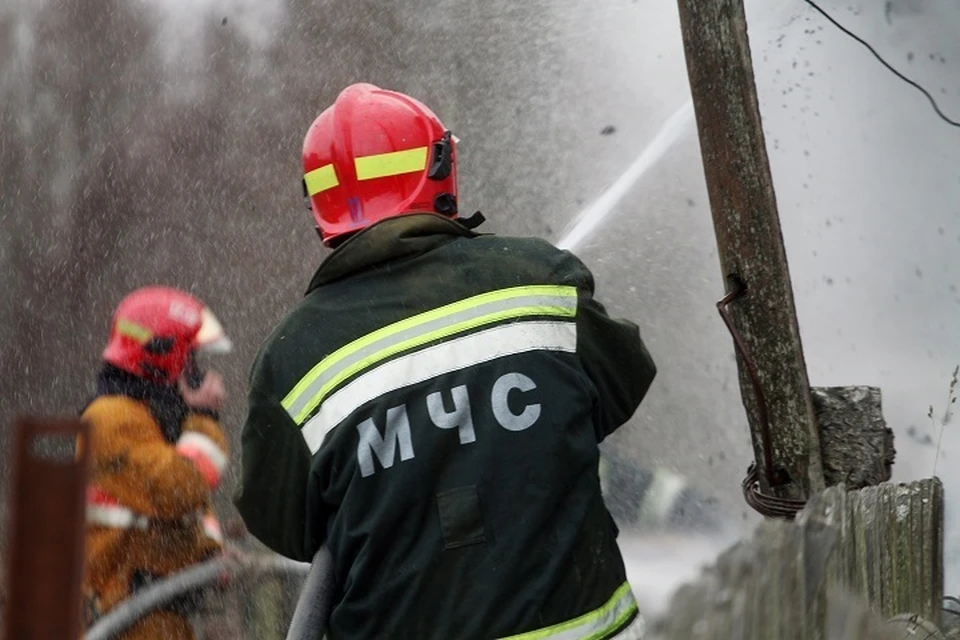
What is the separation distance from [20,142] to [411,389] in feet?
25.6

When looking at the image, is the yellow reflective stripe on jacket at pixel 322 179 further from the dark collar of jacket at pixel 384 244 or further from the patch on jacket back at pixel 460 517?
the patch on jacket back at pixel 460 517

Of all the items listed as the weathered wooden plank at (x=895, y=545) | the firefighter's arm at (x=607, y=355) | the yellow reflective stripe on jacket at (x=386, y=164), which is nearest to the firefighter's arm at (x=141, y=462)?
the yellow reflective stripe on jacket at (x=386, y=164)

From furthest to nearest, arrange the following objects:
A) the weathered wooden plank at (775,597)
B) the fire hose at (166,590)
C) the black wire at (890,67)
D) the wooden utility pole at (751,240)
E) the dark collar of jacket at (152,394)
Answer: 1. the black wire at (890,67)
2. the dark collar of jacket at (152,394)
3. the fire hose at (166,590)
4. the wooden utility pole at (751,240)
5. the weathered wooden plank at (775,597)

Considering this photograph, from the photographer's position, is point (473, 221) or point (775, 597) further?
point (473, 221)

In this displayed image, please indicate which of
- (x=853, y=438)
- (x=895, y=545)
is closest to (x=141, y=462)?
(x=853, y=438)

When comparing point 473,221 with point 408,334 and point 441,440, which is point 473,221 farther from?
point 441,440

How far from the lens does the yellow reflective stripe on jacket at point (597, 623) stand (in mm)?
2232

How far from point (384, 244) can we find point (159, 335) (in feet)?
7.36

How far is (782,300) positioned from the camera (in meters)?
2.75

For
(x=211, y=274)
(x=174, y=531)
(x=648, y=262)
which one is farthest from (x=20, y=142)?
(x=174, y=531)

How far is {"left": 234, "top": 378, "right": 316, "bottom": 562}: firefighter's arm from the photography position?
2.34m

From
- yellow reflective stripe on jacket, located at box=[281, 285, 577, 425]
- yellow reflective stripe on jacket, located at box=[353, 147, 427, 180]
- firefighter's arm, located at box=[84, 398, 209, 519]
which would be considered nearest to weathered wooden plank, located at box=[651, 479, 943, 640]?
yellow reflective stripe on jacket, located at box=[281, 285, 577, 425]

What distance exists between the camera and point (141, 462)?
3967 millimetres

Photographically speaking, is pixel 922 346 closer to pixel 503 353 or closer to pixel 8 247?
pixel 503 353
